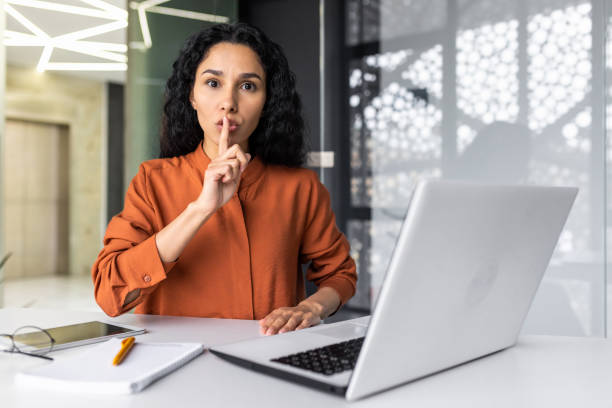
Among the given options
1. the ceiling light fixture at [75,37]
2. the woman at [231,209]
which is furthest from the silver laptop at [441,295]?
the ceiling light fixture at [75,37]

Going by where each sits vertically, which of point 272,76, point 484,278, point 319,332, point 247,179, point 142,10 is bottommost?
point 319,332

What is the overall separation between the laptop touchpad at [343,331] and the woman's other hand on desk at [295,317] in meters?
0.14

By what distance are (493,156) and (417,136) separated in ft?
1.48

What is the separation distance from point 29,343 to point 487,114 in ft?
8.34

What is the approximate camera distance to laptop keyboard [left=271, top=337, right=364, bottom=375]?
733 mm

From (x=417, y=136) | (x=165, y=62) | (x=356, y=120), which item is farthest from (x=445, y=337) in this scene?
(x=165, y=62)

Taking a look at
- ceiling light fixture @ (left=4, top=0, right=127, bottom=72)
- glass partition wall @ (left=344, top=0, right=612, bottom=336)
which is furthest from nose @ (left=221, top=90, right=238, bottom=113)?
ceiling light fixture @ (left=4, top=0, right=127, bottom=72)

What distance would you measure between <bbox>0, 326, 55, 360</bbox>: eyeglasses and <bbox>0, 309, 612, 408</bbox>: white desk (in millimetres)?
15

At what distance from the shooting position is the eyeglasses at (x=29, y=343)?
0.91 meters

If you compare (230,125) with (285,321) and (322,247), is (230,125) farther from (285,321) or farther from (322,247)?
(285,321)

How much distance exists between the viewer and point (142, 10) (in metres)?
3.45

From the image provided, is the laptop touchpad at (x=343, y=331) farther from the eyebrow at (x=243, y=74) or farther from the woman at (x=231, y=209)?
the eyebrow at (x=243, y=74)

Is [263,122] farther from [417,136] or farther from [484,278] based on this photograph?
[417,136]

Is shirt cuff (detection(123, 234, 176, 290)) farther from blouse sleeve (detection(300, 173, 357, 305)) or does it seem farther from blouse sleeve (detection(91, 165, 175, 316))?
blouse sleeve (detection(300, 173, 357, 305))
